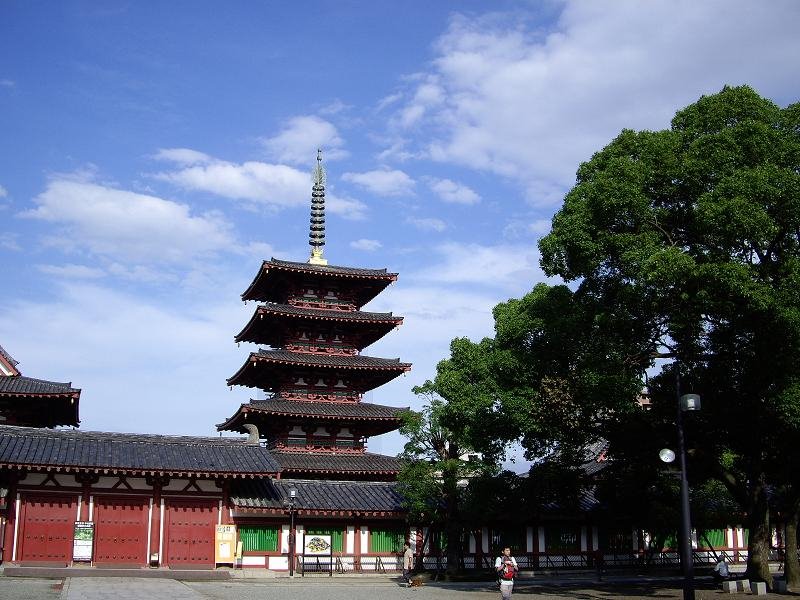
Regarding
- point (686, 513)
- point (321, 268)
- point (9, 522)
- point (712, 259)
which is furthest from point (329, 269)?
point (686, 513)

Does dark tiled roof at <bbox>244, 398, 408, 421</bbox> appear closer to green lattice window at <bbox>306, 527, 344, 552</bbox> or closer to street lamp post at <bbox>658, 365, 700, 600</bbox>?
green lattice window at <bbox>306, 527, 344, 552</bbox>

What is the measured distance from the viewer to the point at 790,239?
24859 mm

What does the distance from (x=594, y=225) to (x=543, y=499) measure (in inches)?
613

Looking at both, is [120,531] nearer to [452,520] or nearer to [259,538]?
[259,538]

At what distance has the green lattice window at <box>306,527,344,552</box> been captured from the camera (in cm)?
3822

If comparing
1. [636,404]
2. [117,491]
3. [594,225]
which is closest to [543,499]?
[636,404]

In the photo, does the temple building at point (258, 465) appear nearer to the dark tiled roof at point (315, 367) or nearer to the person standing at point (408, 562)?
the dark tiled roof at point (315, 367)

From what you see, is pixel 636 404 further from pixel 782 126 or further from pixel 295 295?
pixel 295 295

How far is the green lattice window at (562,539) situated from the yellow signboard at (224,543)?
16828mm

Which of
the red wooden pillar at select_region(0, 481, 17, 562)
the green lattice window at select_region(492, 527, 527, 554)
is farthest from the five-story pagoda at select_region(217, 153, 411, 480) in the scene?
the red wooden pillar at select_region(0, 481, 17, 562)

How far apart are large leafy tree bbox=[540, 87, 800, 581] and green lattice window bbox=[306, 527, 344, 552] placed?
55.7 feet

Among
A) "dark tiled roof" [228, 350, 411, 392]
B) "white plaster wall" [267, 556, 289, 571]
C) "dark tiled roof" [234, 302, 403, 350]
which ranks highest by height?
"dark tiled roof" [234, 302, 403, 350]

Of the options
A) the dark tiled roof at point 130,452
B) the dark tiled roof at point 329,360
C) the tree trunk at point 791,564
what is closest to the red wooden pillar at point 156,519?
the dark tiled roof at point 130,452

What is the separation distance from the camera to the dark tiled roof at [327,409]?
41.2 metres
